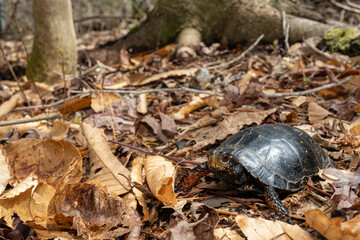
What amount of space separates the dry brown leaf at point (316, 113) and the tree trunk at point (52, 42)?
3.79 metres

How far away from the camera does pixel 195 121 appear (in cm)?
334

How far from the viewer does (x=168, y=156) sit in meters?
2.52

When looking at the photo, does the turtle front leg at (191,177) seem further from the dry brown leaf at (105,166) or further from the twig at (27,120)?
the twig at (27,120)

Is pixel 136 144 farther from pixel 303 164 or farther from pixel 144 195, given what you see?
pixel 303 164

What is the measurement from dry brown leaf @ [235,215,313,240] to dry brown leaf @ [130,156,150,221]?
60 centimetres

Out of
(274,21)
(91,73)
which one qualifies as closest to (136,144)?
(91,73)

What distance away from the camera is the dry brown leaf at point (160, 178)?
1.90 meters

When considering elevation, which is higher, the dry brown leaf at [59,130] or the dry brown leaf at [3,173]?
the dry brown leaf at [3,173]

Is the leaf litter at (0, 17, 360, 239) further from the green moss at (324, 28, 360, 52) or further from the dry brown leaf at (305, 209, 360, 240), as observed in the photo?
the green moss at (324, 28, 360, 52)

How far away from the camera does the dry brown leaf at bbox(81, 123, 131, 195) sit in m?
2.13

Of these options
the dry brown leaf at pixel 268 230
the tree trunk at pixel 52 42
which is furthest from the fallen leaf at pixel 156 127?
the tree trunk at pixel 52 42

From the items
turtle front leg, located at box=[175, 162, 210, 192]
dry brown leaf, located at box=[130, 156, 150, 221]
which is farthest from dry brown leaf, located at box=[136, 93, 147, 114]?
turtle front leg, located at box=[175, 162, 210, 192]

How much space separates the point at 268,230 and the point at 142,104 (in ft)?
7.87

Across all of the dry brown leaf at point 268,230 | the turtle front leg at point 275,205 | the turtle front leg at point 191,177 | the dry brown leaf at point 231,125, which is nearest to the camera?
the dry brown leaf at point 268,230
